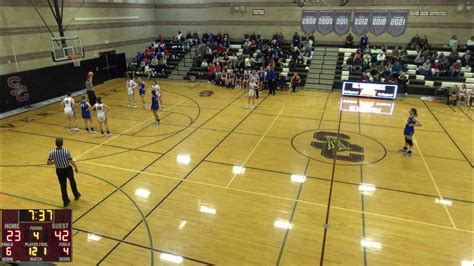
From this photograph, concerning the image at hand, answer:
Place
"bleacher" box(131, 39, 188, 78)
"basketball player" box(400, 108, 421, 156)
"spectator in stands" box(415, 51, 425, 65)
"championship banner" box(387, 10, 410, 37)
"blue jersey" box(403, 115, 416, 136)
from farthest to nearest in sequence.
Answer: "bleacher" box(131, 39, 188, 78) < "championship banner" box(387, 10, 410, 37) < "spectator in stands" box(415, 51, 425, 65) < "blue jersey" box(403, 115, 416, 136) < "basketball player" box(400, 108, 421, 156)

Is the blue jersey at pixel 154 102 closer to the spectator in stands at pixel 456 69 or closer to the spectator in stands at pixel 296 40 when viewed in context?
the spectator in stands at pixel 296 40

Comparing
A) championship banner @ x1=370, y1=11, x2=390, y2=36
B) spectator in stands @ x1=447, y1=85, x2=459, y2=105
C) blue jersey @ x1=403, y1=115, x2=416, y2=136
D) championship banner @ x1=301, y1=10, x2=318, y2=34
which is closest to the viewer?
blue jersey @ x1=403, y1=115, x2=416, y2=136

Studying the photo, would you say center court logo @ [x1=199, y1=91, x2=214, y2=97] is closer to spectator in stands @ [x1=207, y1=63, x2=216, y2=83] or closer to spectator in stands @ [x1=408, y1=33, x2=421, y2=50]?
spectator in stands @ [x1=207, y1=63, x2=216, y2=83]

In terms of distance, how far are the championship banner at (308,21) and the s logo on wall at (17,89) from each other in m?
18.9

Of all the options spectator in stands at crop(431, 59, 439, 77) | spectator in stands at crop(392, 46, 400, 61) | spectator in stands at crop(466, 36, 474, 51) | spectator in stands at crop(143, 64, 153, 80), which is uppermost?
spectator in stands at crop(466, 36, 474, 51)

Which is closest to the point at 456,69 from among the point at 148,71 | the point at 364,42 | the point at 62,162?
the point at 364,42

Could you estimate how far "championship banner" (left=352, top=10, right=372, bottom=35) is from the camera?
73.6 ft

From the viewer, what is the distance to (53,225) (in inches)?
183

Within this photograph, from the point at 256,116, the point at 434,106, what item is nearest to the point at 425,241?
the point at 256,116

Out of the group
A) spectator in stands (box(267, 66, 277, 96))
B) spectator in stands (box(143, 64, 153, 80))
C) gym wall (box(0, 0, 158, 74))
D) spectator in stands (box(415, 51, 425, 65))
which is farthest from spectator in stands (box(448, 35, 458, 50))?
gym wall (box(0, 0, 158, 74))

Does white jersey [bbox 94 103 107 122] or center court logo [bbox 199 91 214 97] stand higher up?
white jersey [bbox 94 103 107 122]

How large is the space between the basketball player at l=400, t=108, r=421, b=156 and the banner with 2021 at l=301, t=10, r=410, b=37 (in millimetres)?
14331

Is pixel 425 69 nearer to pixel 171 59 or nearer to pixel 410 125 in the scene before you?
pixel 410 125

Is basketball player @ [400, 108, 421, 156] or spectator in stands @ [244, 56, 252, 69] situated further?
spectator in stands @ [244, 56, 252, 69]
